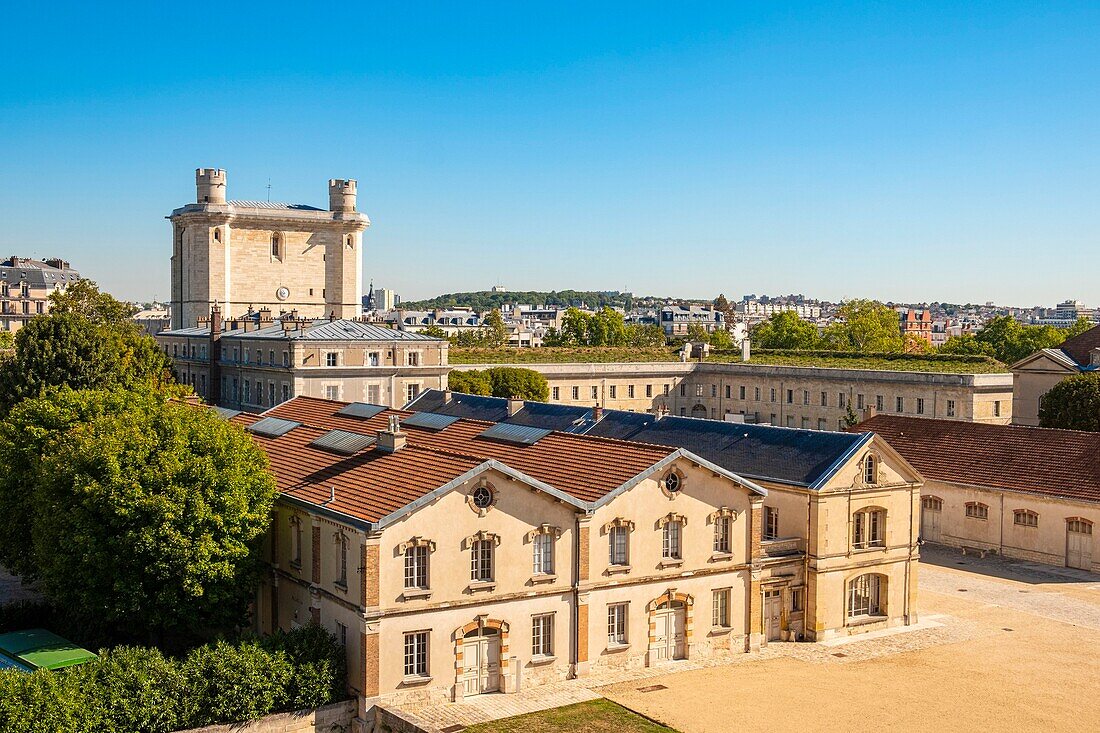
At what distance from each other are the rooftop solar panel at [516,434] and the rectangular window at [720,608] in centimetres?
757

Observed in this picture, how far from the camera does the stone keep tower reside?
8688 centimetres

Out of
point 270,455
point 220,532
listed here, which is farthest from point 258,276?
point 220,532

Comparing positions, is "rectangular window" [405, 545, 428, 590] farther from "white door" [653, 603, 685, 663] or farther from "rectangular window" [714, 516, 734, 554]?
"rectangular window" [714, 516, 734, 554]

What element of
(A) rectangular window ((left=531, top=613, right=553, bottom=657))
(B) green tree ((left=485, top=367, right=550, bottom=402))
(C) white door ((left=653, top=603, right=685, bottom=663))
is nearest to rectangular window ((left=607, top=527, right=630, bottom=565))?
(C) white door ((left=653, top=603, right=685, bottom=663))

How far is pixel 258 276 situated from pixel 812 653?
6574 centimetres

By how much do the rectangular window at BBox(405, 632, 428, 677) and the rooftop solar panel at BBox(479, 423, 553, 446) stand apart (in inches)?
371

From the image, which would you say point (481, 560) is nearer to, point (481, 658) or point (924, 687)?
point (481, 658)

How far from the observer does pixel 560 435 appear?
36.8 meters

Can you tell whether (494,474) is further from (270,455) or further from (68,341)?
(68,341)

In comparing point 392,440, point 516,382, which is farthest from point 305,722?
point 516,382

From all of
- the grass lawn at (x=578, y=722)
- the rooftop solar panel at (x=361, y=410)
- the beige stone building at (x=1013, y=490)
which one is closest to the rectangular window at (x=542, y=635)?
the grass lawn at (x=578, y=722)

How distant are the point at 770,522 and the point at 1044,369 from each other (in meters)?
40.5

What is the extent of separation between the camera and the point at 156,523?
2900 centimetres

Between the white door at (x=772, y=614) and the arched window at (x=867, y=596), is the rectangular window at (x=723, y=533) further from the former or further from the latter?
the arched window at (x=867, y=596)
